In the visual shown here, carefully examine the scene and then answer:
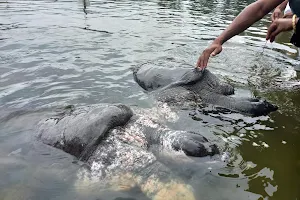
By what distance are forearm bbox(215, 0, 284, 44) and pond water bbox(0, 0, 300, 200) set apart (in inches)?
50.2

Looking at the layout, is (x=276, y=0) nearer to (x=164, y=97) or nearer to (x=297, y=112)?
(x=297, y=112)

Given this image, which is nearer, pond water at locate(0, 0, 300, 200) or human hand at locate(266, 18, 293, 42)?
pond water at locate(0, 0, 300, 200)

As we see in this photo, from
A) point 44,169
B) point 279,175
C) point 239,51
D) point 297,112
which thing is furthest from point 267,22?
point 44,169

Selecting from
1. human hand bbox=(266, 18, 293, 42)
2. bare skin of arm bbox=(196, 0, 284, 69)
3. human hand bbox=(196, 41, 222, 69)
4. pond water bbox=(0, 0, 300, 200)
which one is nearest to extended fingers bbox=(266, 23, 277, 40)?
human hand bbox=(266, 18, 293, 42)

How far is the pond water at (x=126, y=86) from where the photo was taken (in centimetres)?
318

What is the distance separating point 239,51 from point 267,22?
5.77m

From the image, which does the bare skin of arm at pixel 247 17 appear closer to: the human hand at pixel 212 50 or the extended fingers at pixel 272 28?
the human hand at pixel 212 50

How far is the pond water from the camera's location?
125 inches

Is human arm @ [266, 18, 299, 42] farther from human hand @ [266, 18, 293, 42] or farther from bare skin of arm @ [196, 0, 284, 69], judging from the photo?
bare skin of arm @ [196, 0, 284, 69]

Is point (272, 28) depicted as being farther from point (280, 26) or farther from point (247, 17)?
point (247, 17)

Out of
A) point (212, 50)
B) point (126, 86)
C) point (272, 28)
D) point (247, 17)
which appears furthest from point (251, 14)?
point (126, 86)

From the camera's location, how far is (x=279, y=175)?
329cm

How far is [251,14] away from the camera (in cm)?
411

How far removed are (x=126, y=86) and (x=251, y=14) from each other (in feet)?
8.75
